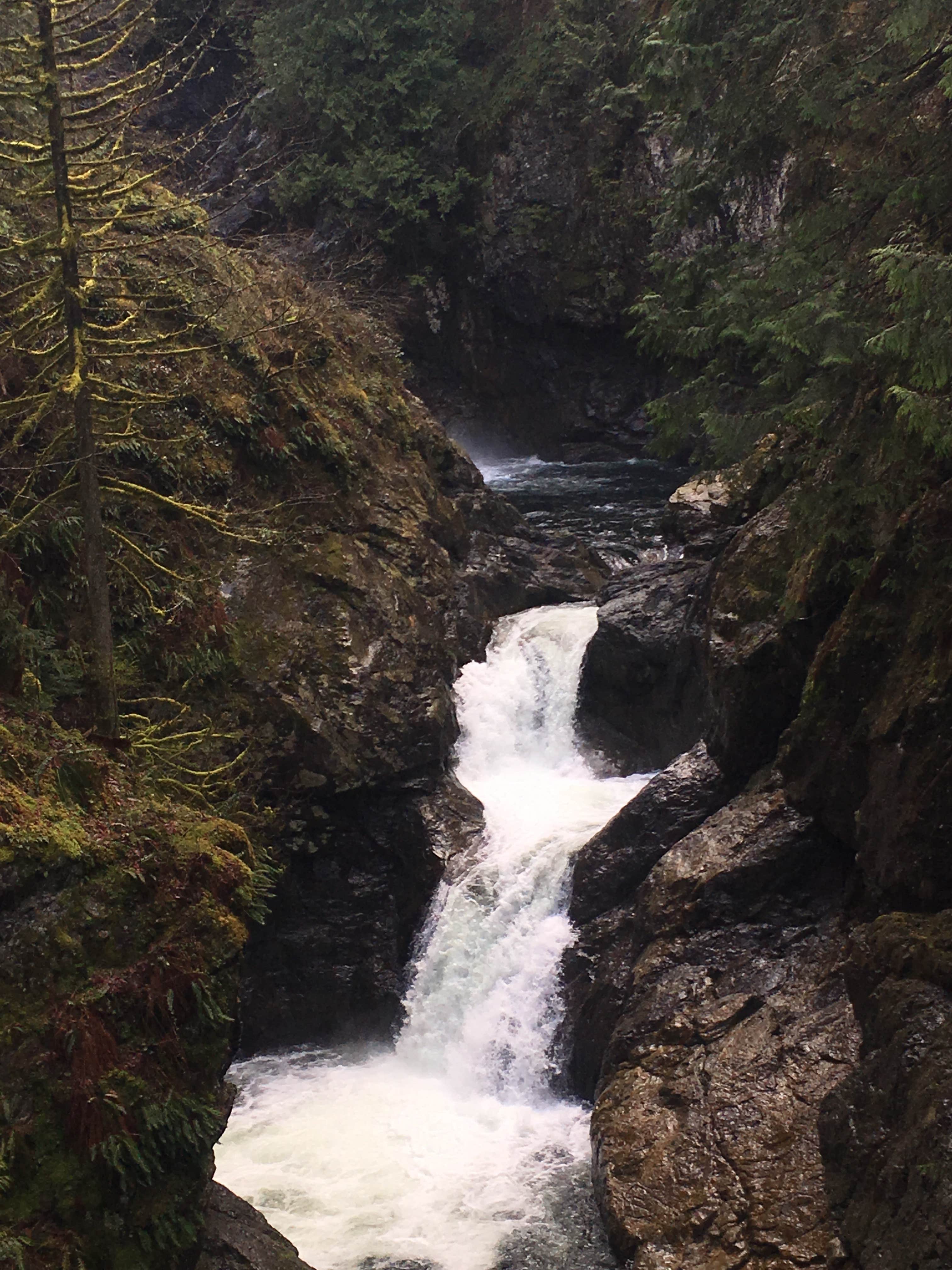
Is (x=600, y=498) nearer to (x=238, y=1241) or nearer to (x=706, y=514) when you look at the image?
(x=706, y=514)

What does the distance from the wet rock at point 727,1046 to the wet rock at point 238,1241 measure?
2.49m

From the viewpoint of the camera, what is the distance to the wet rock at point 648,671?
13234mm

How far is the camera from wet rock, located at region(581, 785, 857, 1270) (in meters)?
7.12

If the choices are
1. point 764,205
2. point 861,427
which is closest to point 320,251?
point 764,205

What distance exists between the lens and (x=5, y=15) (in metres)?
10.7

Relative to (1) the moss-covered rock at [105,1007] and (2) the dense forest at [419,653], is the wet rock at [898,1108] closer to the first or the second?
(2) the dense forest at [419,653]

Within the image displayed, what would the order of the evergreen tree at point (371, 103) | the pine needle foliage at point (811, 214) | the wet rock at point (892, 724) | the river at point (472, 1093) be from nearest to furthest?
the pine needle foliage at point (811, 214)
the wet rock at point (892, 724)
the river at point (472, 1093)
the evergreen tree at point (371, 103)

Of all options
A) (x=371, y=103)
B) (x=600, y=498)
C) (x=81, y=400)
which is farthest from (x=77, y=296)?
(x=371, y=103)

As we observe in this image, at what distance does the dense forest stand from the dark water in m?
1.14

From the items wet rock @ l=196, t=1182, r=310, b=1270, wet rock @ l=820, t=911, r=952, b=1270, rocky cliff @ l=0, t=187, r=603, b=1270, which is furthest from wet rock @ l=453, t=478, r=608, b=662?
wet rock @ l=820, t=911, r=952, b=1270

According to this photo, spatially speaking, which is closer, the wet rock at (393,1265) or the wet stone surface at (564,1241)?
the wet stone surface at (564,1241)

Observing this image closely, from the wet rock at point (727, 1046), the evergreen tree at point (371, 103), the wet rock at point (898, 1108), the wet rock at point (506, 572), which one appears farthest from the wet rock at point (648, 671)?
the evergreen tree at point (371, 103)

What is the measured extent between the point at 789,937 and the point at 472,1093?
380cm

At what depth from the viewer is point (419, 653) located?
13.2m
